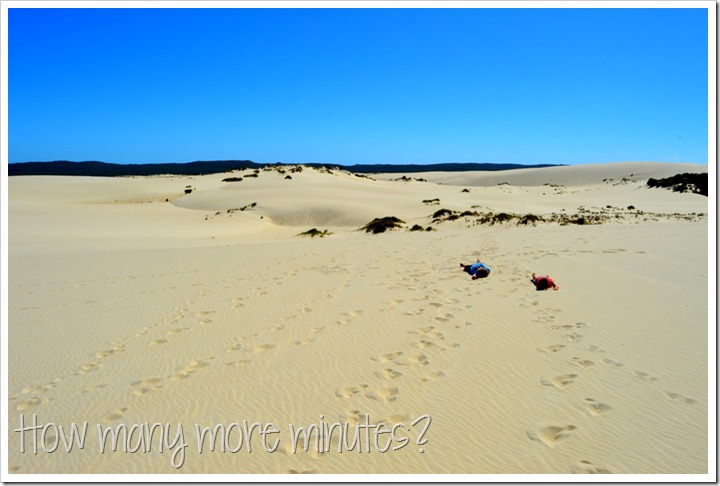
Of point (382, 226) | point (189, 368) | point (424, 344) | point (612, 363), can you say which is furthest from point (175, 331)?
point (382, 226)

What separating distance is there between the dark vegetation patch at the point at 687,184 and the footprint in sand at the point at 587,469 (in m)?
32.9

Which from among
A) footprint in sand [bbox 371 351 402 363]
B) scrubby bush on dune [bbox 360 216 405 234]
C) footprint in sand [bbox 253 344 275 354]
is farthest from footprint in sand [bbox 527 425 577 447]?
scrubby bush on dune [bbox 360 216 405 234]

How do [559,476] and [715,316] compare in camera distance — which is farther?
[715,316]

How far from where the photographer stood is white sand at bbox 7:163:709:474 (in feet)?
9.61

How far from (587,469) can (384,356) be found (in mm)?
1986

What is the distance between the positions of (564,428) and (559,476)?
437 mm

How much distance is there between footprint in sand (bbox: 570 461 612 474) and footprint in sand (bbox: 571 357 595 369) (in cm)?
134

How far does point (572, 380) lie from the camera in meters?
3.69

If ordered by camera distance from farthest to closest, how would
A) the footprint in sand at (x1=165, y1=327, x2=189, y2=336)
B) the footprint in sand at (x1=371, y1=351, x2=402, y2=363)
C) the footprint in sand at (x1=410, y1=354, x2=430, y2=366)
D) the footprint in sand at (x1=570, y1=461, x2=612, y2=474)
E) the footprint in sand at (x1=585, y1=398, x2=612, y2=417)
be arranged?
the footprint in sand at (x1=165, y1=327, x2=189, y2=336), the footprint in sand at (x1=371, y1=351, x2=402, y2=363), the footprint in sand at (x1=410, y1=354, x2=430, y2=366), the footprint in sand at (x1=585, y1=398, x2=612, y2=417), the footprint in sand at (x1=570, y1=461, x2=612, y2=474)

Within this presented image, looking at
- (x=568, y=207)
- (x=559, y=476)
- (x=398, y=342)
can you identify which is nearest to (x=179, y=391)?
(x=398, y=342)

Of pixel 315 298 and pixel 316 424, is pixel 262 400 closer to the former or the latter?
pixel 316 424

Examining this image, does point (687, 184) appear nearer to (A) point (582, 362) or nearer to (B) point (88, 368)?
(A) point (582, 362)

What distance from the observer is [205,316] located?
580 cm

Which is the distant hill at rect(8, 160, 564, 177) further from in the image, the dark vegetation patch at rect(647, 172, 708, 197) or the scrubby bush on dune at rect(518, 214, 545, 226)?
the scrubby bush on dune at rect(518, 214, 545, 226)
